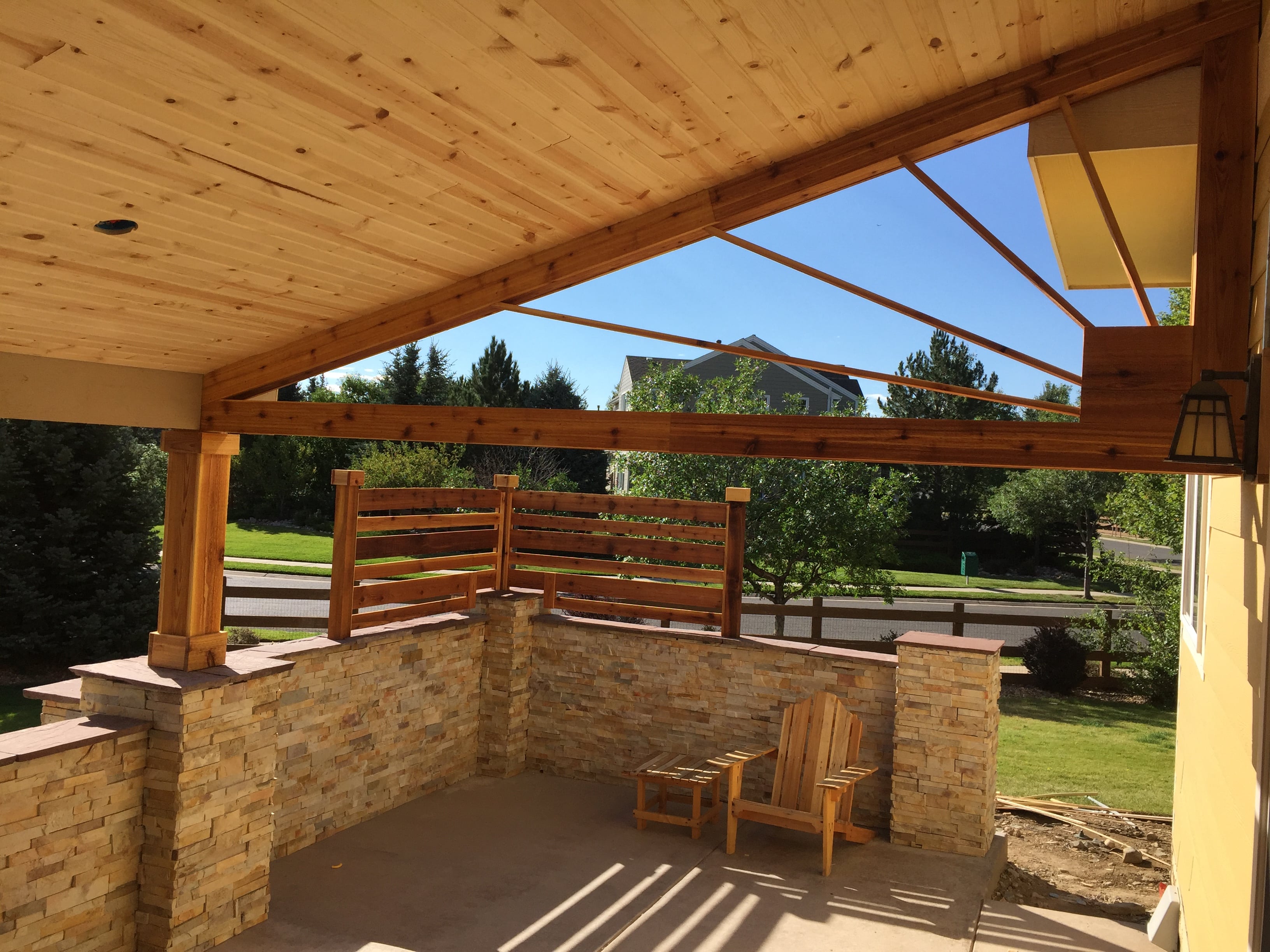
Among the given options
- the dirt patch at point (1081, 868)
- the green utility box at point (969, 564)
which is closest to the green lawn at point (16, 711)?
the dirt patch at point (1081, 868)

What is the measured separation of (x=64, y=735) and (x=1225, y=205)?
5323 millimetres

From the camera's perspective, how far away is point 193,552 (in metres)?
5.11

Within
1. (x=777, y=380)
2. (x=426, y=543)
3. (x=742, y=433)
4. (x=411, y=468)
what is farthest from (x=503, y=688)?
(x=777, y=380)

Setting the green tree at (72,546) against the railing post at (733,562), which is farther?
the green tree at (72,546)

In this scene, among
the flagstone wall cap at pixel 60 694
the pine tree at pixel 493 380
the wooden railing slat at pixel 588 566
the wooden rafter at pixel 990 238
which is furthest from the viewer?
the pine tree at pixel 493 380

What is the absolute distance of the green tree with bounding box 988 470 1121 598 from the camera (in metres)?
25.7

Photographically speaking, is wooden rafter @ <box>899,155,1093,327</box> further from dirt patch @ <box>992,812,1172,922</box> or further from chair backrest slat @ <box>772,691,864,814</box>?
dirt patch @ <box>992,812,1172,922</box>

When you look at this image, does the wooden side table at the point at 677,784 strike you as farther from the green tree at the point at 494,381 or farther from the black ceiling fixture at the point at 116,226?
the green tree at the point at 494,381

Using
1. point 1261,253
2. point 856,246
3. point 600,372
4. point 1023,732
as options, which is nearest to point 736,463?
point 1023,732

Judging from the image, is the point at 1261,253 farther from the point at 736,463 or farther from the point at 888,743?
the point at 736,463

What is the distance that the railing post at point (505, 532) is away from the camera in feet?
25.3

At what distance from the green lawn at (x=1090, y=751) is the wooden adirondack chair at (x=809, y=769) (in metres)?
2.64

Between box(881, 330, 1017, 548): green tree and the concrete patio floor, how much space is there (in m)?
22.6

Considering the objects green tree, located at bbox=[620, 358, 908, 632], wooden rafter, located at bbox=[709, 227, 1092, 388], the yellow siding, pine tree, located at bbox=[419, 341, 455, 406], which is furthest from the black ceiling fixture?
pine tree, located at bbox=[419, 341, 455, 406]
